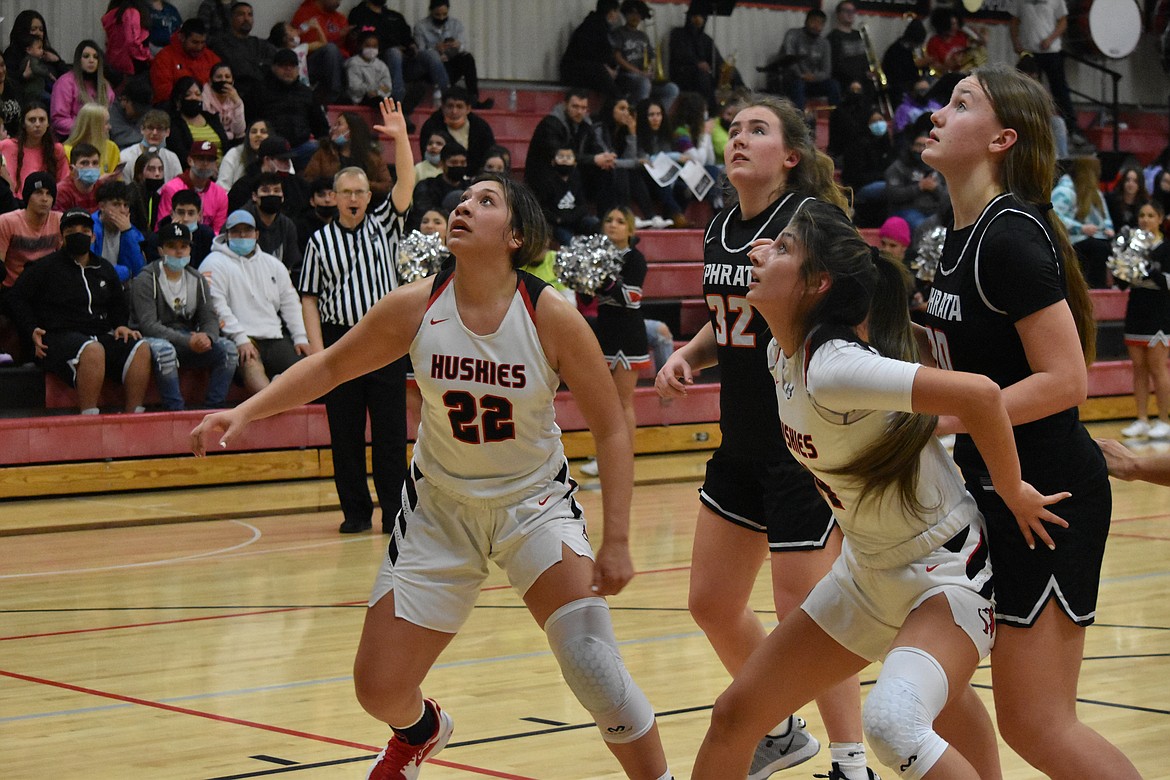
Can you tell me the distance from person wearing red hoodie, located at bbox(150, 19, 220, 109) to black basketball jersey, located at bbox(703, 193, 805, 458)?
966cm

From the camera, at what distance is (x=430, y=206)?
1182cm

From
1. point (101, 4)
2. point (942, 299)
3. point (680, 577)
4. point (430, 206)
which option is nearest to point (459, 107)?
point (430, 206)

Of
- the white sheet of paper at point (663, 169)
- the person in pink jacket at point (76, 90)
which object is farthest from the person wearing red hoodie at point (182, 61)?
the white sheet of paper at point (663, 169)

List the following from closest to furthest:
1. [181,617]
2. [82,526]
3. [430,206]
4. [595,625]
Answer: [595,625]
[181,617]
[82,526]
[430,206]

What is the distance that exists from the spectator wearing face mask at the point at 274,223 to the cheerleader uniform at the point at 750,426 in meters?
7.63

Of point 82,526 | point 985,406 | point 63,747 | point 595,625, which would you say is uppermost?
point 985,406

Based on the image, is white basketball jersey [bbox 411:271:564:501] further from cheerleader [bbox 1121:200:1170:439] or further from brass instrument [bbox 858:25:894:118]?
brass instrument [bbox 858:25:894:118]

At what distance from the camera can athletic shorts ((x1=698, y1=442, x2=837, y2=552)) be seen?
154 inches

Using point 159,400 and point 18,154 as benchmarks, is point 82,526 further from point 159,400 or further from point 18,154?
point 18,154

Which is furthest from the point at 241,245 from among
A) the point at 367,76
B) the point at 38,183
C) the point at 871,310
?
the point at 871,310

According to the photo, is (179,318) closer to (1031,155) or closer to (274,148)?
(274,148)

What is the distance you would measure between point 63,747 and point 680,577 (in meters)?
3.46

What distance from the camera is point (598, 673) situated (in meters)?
3.49

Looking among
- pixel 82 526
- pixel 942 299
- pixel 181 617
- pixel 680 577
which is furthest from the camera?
pixel 82 526
